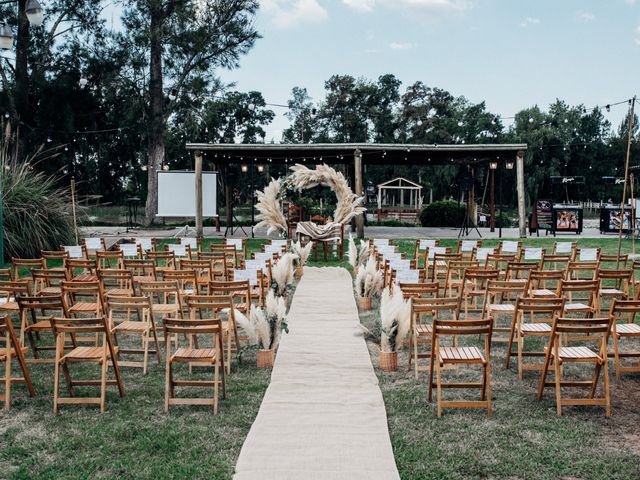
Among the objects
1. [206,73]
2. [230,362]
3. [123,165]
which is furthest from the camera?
[123,165]

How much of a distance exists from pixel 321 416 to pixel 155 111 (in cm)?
3122

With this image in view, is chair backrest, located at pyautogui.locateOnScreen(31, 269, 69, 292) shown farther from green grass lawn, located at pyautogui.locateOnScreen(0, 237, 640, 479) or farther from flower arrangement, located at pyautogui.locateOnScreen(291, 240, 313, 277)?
flower arrangement, located at pyautogui.locateOnScreen(291, 240, 313, 277)

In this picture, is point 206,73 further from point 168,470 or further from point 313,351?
point 168,470

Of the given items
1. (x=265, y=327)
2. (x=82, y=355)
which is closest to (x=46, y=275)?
(x=82, y=355)

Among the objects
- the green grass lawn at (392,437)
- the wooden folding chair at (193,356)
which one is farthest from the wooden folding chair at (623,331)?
the wooden folding chair at (193,356)

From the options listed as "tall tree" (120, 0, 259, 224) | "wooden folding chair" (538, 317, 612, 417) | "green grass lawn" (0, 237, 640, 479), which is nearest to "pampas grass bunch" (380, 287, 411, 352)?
"green grass lawn" (0, 237, 640, 479)

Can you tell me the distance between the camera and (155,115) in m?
34.0

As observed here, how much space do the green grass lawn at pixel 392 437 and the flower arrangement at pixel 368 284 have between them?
3.94m

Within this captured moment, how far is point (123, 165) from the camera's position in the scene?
1822 inches

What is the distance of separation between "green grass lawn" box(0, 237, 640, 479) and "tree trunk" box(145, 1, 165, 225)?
28450 mm

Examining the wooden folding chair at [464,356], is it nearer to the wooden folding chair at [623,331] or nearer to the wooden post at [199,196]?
the wooden folding chair at [623,331]

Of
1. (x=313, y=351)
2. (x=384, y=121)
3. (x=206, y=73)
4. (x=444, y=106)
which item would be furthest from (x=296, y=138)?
(x=313, y=351)

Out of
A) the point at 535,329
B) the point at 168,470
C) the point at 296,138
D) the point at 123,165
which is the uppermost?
the point at 296,138

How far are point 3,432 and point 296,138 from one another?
61022 mm
